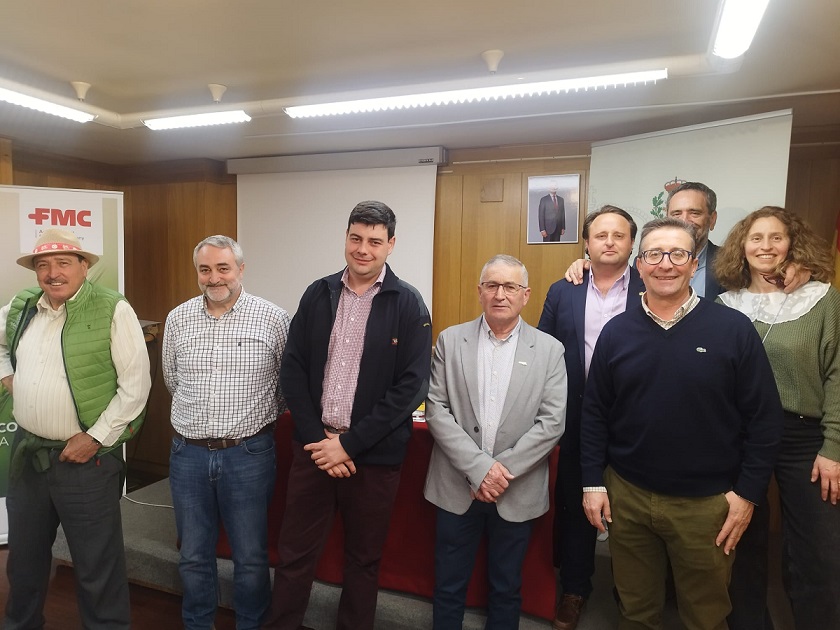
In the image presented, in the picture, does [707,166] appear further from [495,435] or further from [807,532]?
[495,435]

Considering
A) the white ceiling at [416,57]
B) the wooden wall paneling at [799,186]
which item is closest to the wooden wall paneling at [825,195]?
the wooden wall paneling at [799,186]

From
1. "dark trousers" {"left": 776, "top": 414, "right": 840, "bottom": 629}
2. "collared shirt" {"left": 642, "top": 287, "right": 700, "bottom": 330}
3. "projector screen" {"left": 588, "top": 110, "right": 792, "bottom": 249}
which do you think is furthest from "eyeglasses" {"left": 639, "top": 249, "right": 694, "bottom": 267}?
"projector screen" {"left": 588, "top": 110, "right": 792, "bottom": 249}

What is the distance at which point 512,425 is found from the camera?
198 cm

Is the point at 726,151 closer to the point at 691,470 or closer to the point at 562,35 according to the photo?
the point at 562,35

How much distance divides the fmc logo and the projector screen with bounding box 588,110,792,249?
138 inches

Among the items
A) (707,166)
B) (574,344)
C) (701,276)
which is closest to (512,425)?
(574,344)

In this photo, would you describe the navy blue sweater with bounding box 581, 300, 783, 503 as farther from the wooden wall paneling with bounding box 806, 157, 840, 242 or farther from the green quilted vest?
the wooden wall paneling with bounding box 806, 157, 840, 242

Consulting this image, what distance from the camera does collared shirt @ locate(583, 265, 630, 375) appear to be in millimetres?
2161

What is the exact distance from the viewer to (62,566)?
120 inches

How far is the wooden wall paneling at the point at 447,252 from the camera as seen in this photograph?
4320mm

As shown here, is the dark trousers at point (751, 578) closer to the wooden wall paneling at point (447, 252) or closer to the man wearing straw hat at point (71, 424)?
the man wearing straw hat at point (71, 424)

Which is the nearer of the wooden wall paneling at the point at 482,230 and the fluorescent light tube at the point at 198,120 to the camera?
the fluorescent light tube at the point at 198,120

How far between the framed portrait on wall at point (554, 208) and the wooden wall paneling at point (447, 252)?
1.92ft

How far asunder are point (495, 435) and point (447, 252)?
8.43 feet
